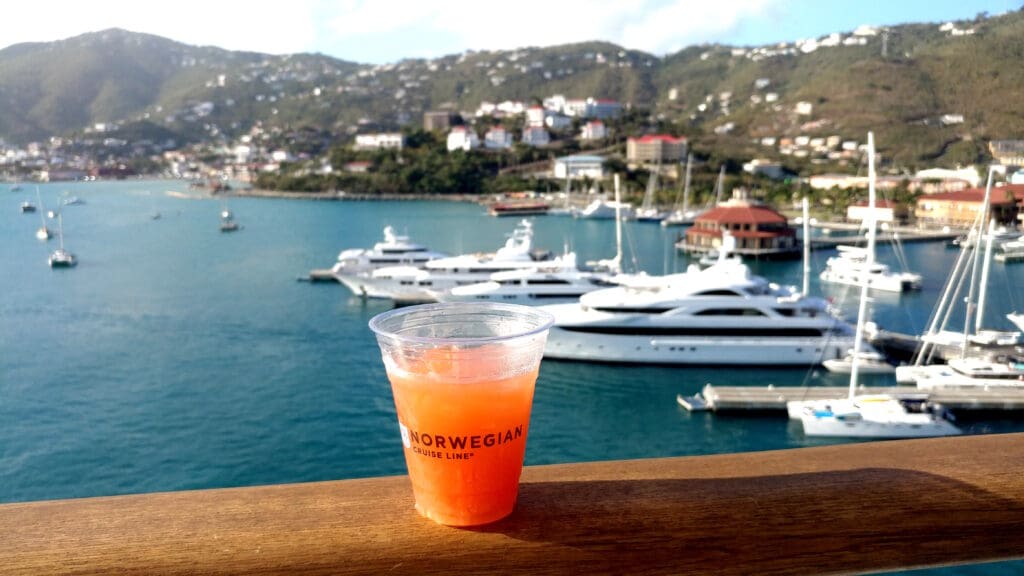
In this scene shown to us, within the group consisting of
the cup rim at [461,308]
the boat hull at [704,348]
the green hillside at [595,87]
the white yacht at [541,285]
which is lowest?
the boat hull at [704,348]

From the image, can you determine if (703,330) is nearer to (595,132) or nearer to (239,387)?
(239,387)

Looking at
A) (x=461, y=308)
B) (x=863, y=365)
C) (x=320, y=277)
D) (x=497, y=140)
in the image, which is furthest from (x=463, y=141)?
(x=461, y=308)

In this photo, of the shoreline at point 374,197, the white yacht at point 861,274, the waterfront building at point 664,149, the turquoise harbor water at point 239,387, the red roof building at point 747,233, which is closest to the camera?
the turquoise harbor water at point 239,387

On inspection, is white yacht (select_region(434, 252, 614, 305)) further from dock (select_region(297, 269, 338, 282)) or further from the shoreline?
the shoreline

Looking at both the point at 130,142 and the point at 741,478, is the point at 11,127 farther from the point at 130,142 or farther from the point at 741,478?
the point at 741,478

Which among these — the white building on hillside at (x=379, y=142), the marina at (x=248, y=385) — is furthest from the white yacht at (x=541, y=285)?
the white building on hillside at (x=379, y=142)

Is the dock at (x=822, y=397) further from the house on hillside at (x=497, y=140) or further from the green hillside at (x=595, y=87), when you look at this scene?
the house on hillside at (x=497, y=140)

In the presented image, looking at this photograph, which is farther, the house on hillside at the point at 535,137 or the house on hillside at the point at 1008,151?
the house on hillside at the point at 535,137

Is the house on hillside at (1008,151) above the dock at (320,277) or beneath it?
above
